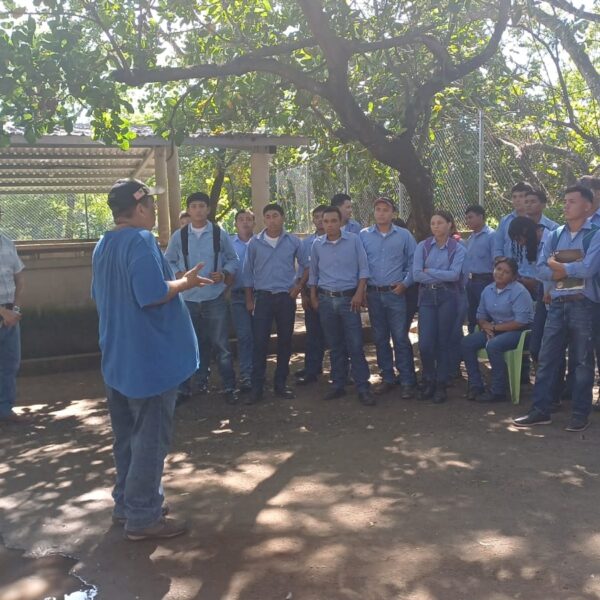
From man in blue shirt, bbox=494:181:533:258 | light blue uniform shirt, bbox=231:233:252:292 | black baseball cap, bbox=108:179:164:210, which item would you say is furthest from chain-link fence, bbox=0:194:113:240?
black baseball cap, bbox=108:179:164:210

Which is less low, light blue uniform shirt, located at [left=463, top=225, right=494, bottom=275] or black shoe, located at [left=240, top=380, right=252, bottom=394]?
light blue uniform shirt, located at [left=463, top=225, right=494, bottom=275]

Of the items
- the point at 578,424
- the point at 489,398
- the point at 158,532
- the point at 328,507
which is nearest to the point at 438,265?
the point at 489,398

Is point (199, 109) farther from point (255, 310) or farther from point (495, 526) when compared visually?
point (495, 526)

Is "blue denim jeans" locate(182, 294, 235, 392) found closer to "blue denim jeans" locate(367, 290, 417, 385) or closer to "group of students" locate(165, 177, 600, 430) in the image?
"group of students" locate(165, 177, 600, 430)

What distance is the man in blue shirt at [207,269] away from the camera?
7031 millimetres

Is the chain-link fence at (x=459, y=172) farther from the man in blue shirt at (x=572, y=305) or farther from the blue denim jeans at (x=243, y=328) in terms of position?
the man in blue shirt at (x=572, y=305)

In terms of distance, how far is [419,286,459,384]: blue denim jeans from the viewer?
22.7ft

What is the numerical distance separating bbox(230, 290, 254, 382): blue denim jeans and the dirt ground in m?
0.93

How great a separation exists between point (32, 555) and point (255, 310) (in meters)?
3.75

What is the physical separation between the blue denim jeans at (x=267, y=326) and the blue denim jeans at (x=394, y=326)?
797 mm

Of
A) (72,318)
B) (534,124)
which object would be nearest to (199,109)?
(72,318)

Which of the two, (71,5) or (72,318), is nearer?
(71,5)

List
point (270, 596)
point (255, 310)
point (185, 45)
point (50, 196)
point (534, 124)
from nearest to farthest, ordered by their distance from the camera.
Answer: point (270, 596) → point (255, 310) → point (185, 45) → point (534, 124) → point (50, 196)

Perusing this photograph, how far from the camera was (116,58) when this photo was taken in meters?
8.15
